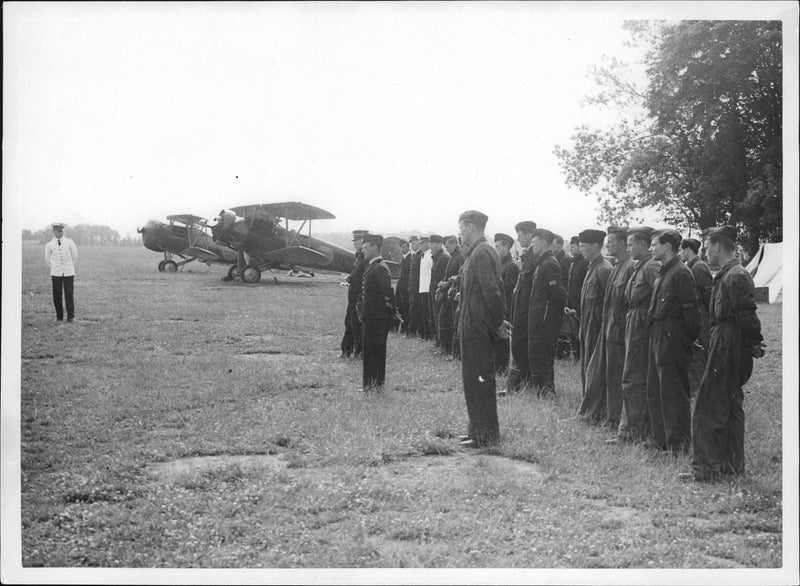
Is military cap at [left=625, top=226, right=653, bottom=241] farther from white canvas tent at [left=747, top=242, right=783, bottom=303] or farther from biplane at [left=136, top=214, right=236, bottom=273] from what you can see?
biplane at [left=136, top=214, right=236, bottom=273]

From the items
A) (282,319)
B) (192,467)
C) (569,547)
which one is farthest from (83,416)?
(282,319)

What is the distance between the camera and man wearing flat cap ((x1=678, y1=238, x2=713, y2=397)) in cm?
618

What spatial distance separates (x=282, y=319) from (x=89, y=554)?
379 inches

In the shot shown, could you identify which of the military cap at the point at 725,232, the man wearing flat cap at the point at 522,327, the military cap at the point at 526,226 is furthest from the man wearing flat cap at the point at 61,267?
the military cap at the point at 725,232

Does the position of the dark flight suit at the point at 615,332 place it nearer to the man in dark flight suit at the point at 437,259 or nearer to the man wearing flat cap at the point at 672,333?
the man wearing flat cap at the point at 672,333

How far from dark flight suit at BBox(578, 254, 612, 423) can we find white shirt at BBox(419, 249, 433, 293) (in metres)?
A: 5.36

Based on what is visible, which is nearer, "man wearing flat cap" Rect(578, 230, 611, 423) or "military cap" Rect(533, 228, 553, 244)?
"man wearing flat cap" Rect(578, 230, 611, 423)

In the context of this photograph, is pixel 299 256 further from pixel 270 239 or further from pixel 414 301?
pixel 414 301

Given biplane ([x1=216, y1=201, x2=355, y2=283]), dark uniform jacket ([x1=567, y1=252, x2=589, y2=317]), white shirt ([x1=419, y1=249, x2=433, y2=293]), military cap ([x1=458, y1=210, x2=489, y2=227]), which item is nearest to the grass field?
dark uniform jacket ([x1=567, y1=252, x2=589, y2=317])

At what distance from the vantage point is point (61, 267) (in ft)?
31.6

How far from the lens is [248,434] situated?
6.22 meters

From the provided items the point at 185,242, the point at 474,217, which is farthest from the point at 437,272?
the point at 185,242

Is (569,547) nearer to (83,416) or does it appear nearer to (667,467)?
(667,467)

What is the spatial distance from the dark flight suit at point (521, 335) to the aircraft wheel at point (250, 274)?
15.9 meters
